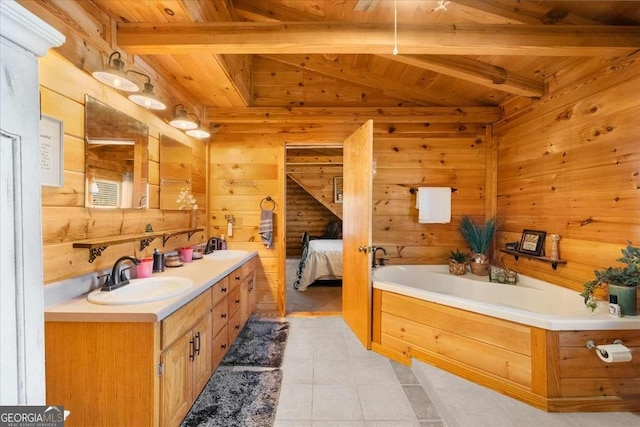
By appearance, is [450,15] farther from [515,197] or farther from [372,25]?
[515,197]

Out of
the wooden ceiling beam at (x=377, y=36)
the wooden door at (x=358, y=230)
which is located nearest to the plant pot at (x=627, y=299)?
the wooden ceiling beam at (x=377, y=36)

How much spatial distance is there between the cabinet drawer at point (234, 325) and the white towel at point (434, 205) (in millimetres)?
2211

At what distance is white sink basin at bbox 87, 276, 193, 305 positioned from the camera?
141 cm

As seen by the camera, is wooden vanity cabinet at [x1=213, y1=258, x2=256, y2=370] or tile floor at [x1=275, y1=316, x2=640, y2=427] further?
wooden vanity cabinet at [x1=213, y1=258, x2=256, y2=370]

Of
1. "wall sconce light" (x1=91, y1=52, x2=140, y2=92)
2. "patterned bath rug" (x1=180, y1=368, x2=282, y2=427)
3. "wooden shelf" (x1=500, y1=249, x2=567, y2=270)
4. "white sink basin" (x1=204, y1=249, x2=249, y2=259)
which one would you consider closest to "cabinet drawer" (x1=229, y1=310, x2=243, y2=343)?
"patterned bath rug" (x1=180, y1=368, x2=282, y2=427)

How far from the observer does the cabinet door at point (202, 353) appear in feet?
5.67

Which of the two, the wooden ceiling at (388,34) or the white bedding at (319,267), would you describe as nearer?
the wooden ceiling at (388,34)

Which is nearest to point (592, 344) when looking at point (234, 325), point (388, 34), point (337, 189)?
point (388, 34)

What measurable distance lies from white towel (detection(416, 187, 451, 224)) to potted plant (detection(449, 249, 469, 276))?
15.7 inches

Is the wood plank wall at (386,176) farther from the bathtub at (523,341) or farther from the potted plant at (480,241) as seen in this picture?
the bathtub at (523,341)

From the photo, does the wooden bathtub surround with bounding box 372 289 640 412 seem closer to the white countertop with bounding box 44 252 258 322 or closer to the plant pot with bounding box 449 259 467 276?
the plant pot with bounding box 449 259 467 276

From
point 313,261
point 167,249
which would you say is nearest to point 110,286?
point 167,249

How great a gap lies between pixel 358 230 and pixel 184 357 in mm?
1806

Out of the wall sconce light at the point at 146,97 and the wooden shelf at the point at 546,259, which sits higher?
the wall sconce light at the point at 146,97
